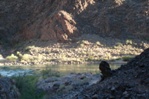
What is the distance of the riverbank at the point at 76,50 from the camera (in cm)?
5238

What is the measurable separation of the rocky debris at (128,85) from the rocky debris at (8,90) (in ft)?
6.47

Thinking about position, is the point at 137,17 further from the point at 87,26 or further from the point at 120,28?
the point at 87,26

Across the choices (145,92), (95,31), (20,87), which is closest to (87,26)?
(95,31)

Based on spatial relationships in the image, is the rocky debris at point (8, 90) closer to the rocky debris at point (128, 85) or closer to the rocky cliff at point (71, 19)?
the rocky debris at point (128, 85)

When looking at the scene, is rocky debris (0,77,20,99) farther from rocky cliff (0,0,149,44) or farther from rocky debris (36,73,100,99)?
rocky cliff (0,0,149,44)

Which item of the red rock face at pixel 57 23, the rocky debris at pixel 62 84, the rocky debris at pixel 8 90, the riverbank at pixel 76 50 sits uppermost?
the red rock face at pixel 57 23

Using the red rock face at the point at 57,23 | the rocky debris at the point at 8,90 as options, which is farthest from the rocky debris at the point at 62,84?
the red rock face at the point at 57,23

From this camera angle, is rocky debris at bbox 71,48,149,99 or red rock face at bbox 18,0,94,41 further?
red rock face at bbox 18,0,94,41

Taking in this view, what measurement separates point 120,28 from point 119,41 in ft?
14.5

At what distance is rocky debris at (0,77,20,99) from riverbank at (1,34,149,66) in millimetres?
34787

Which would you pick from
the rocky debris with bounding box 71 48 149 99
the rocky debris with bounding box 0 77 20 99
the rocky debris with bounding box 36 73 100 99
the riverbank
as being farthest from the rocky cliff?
the rocky debris with bounding box 71 48 149 99

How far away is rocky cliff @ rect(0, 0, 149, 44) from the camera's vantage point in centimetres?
6794

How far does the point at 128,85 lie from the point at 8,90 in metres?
3.76

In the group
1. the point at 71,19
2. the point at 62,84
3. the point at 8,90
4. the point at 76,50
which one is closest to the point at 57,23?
the point at 71,19
